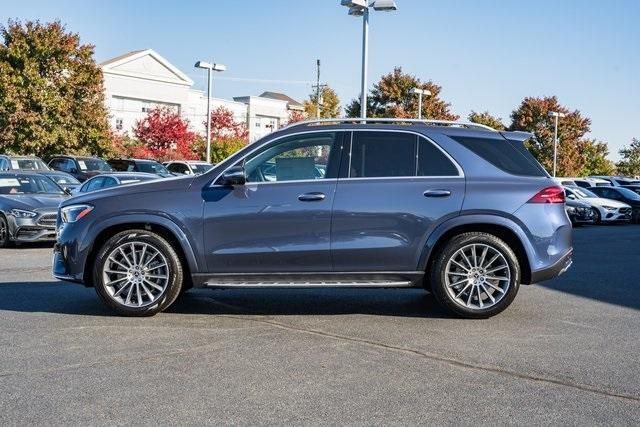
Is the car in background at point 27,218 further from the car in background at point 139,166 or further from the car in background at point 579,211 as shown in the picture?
the car in background at point 579,211

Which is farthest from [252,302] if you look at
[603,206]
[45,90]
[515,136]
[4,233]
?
[45,90]

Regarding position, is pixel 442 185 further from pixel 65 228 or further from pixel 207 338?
pixel 65 228

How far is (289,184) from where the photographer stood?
7066mm

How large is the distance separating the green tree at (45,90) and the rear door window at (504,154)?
102 feet

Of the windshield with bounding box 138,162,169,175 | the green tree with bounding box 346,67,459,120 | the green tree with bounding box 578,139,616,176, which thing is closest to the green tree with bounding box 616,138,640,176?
the green tree with bounding box 578,139,616,176

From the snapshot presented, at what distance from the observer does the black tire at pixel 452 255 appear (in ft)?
23.1

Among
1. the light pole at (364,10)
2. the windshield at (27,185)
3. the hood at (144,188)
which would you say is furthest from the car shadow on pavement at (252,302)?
the light pole at (364,10)

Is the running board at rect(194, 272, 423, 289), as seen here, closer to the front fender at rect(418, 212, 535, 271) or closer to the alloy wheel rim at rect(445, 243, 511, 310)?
the front fender at rect(418, 212, 535, 271)

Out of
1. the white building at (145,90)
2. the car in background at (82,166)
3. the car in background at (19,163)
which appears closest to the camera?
the car in background at (19,163)

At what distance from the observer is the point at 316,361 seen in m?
5.54

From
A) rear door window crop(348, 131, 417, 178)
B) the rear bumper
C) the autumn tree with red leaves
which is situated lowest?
the rear bumper

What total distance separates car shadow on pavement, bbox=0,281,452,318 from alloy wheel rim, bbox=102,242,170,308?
36 centimetres

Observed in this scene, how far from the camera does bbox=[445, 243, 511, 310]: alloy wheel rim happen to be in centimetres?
707

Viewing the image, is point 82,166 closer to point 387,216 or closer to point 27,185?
point 27,185
